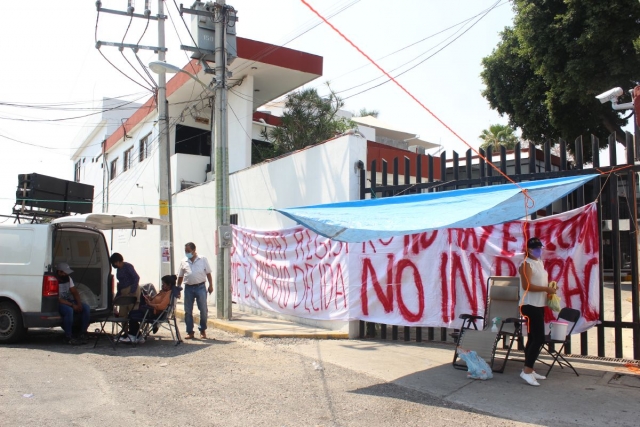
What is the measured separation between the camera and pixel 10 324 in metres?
7.84

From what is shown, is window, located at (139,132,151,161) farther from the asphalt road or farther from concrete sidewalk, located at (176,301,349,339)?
the asphalt road

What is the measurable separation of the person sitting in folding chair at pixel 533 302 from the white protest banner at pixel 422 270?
0.98 meters

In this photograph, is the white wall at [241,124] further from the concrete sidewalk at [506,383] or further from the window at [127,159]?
the window at [127,159]

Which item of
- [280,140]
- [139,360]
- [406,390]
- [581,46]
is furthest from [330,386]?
[581,46]

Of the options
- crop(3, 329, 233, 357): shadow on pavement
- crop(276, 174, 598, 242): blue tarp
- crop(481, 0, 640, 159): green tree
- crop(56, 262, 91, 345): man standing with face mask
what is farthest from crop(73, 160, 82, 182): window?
crop(276, 174, 598, 242): blue tarp

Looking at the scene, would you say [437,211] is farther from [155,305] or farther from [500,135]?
[500,135]

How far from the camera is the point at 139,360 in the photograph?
6973mm

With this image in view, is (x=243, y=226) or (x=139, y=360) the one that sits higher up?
(x=243, y=226)

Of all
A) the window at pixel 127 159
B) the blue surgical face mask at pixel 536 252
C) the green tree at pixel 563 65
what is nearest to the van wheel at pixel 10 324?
the blue surgical face mask at pixel 536 252

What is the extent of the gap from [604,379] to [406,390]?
2228mm

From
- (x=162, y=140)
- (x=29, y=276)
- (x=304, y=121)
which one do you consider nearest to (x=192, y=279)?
(x=29, y=276)

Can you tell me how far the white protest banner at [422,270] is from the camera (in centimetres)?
649

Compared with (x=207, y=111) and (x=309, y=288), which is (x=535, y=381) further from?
(x=207, y=111)

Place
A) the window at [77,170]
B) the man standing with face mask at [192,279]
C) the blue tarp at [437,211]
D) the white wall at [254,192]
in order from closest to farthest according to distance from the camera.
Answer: the blue tarp at [437,211] < the man standing with face mask at [192,279] < the white wall at [254,192] < the window at [77,170]
